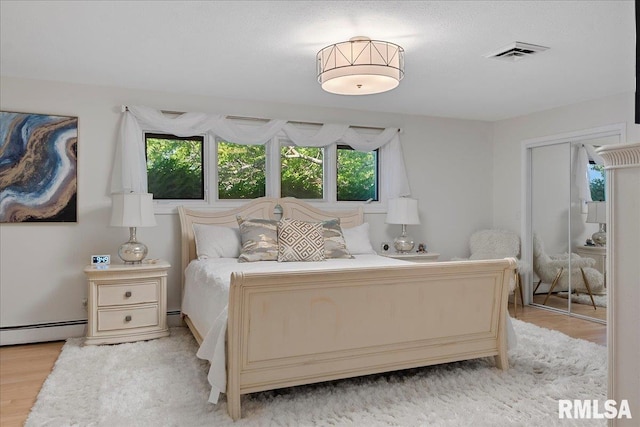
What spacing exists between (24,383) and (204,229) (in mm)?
1823

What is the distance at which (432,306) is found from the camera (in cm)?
295

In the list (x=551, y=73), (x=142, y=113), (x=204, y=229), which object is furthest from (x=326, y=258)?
(x=551, y=73)

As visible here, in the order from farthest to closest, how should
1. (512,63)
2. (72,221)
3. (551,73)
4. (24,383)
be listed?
(72,221)
(551,73)
(512,63)
(24,383)

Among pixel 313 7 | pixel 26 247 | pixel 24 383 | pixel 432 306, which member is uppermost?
pixel 313 7

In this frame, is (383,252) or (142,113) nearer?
(142,113)

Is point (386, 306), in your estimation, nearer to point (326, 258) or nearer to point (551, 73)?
point (326, 258)

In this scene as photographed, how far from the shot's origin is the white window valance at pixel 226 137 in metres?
4.23

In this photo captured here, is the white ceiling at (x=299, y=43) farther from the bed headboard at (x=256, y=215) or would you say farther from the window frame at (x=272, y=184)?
the bed headboard at (x=256, y=215)

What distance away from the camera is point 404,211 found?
5.04m

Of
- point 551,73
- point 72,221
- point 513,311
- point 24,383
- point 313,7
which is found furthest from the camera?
point 513,311

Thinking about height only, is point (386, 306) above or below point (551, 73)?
below

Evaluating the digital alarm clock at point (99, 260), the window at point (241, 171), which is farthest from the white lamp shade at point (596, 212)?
the digital alarm clock at point (99, 260)

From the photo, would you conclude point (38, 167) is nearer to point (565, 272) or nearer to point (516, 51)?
point (516, 51)

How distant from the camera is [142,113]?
428 centimetres
